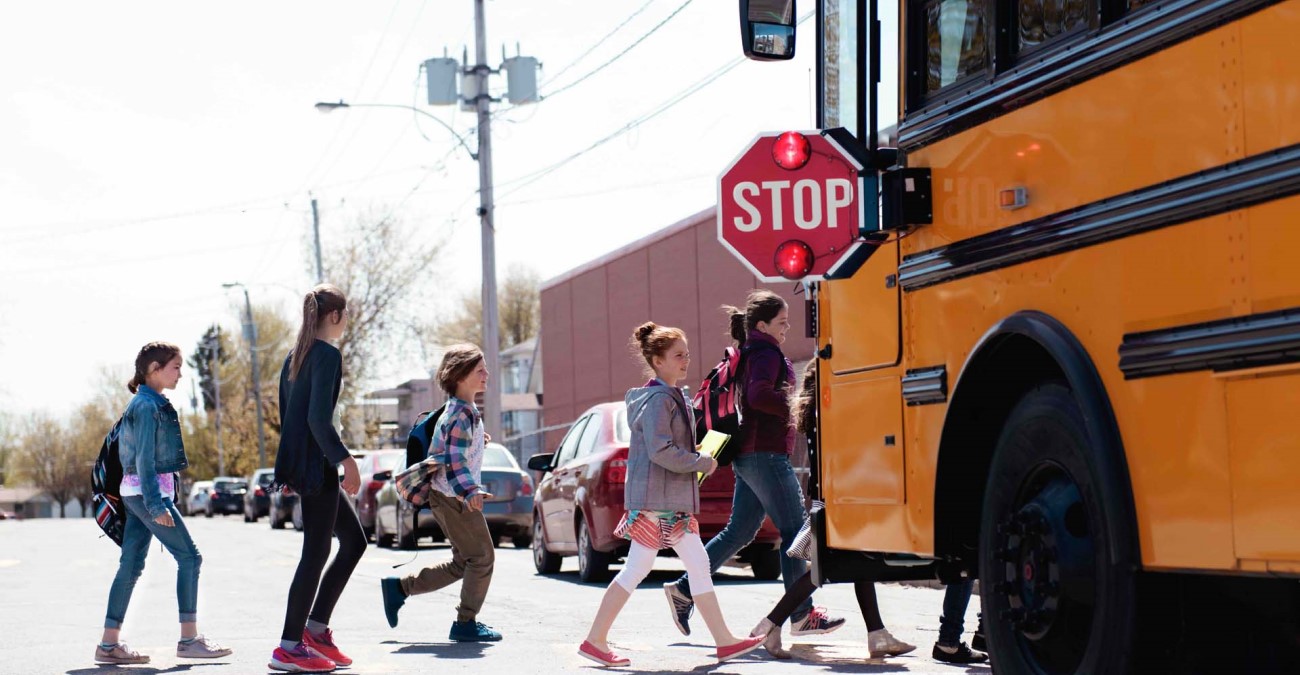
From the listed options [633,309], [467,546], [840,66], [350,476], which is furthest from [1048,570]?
[633,309]

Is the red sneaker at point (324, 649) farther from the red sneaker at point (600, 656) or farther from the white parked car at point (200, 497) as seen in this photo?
the white parked car at point (200, 497)

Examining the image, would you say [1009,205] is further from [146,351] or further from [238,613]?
Result: [238,613]

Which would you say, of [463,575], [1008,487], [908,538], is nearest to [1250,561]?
[1008,487]

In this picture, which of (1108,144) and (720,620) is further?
(720,620)

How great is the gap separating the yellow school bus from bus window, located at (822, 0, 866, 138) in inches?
0.5

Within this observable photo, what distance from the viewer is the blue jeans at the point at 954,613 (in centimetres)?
826

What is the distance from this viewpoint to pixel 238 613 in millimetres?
12266

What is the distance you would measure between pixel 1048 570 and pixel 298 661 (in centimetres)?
442

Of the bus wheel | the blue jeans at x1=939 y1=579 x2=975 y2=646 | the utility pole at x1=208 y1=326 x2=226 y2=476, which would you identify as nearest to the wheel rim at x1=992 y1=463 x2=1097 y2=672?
the bus wheel

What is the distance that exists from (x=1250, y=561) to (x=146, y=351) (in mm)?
6516

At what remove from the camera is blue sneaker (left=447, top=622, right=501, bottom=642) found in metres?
9.71

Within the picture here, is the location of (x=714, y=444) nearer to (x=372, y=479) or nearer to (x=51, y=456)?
(x=372, y=479)

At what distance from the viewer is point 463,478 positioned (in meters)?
9.36

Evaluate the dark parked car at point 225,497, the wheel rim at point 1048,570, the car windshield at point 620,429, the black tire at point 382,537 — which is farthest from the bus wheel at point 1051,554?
the dark parked car at point 225,497
